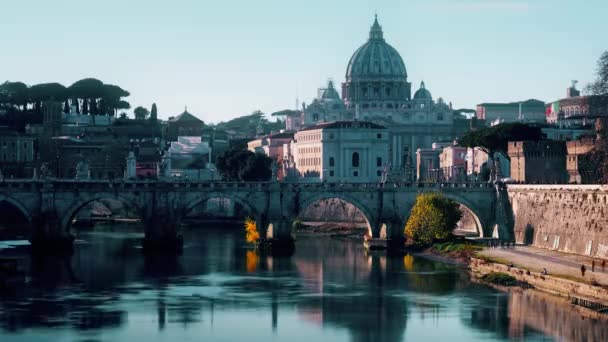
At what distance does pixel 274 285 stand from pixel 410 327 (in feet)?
51.8

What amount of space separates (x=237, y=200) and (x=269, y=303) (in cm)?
3003

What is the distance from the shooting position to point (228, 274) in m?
83.9

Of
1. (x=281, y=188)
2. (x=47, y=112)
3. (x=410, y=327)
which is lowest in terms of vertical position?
(x=410, y=327)

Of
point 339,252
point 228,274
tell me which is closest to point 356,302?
point 228,274

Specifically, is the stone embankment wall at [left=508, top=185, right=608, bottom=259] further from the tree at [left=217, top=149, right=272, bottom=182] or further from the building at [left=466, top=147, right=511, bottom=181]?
the tree at [left=217, top=149, right=272, bottom=182]

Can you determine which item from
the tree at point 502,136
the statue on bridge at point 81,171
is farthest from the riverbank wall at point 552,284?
the statue on bridge at point 81,171

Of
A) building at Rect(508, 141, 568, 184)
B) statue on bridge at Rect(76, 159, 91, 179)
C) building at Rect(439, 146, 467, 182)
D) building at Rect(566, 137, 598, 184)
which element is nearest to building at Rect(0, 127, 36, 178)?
statue on bridge at Rect(76, 159, 91, 179)

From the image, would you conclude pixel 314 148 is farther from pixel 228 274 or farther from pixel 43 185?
pixel 228 274

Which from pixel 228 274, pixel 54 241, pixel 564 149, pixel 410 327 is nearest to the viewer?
pixel 410 327

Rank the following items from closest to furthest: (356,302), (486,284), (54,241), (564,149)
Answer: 1. (356,302)
2. (486,284)
3. (54,241)
4. (564,149)

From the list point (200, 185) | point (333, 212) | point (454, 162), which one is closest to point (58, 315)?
point (200, 185)

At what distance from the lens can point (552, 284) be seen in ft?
234

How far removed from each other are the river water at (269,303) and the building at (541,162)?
22.5 meters

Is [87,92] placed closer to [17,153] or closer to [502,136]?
[17,153]
